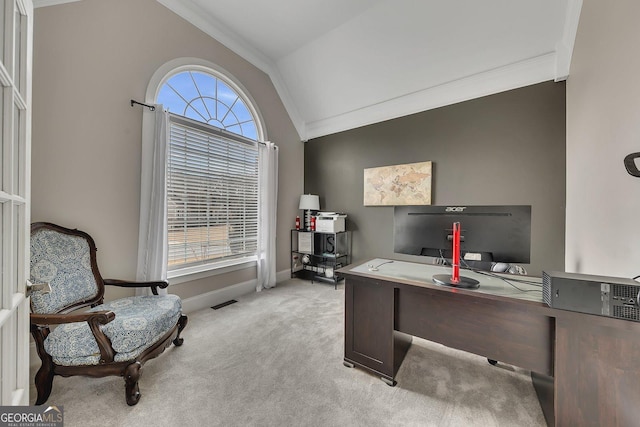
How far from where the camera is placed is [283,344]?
206cm

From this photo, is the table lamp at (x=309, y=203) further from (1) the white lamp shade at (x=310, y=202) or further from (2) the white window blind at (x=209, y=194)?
(2) the white window blind at (x=209, y=194)

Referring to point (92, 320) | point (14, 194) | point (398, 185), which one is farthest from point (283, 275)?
point (14, 194)

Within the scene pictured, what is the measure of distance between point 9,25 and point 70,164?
1.64 metres

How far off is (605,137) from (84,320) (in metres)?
3.42

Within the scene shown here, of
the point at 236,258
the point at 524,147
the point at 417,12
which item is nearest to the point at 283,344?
the point at 236,258

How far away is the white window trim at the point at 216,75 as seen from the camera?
2332 millimetres

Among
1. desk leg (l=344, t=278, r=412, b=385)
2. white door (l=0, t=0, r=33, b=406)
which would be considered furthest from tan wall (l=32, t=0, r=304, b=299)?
desk leg (l=344, t=278, r=412, b=385)

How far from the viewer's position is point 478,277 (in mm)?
1606

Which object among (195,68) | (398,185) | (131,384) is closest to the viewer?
(131,384)

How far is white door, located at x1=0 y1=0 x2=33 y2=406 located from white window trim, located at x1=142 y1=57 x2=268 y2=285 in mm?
1596

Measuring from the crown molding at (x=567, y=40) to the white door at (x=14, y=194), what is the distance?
3621 millimetres

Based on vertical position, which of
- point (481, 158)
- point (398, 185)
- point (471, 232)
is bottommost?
point (471, 232)

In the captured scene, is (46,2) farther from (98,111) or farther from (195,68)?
(195,68)

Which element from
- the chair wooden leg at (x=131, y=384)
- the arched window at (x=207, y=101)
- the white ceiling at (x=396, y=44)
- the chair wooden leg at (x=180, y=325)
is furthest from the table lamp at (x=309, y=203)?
the chair wooden leg at (x=131, y=384)
